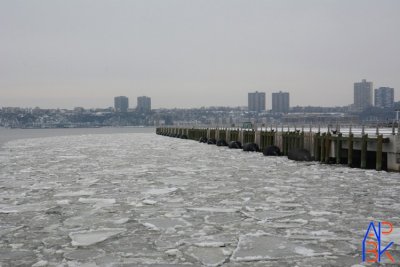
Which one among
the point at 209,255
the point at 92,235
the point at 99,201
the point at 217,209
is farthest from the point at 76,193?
the point at 209,255

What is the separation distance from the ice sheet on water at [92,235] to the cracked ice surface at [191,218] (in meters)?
0.02

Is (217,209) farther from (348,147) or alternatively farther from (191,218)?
(348,147)

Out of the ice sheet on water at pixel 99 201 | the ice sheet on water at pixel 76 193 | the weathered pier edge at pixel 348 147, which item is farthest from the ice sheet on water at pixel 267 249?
the weathered pier edge at pixel 348 147

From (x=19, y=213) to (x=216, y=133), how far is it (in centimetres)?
3903

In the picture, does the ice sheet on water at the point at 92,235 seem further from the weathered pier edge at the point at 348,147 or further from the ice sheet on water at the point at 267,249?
the weathered pier edge at the point at 348,147

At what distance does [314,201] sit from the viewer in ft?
39.5

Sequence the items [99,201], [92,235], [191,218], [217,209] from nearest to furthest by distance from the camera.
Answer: [92,235] < [191,218] < [217,209] < [99,201]

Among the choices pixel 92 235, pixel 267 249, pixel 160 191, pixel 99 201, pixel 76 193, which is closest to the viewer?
pixel 267 249

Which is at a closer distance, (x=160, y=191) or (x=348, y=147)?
(x=160, y=191)

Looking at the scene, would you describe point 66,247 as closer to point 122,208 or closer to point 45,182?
point 122,208

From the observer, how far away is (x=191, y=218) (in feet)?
32.5

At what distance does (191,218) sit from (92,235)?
2338mm

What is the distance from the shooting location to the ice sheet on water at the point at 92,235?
313 inches

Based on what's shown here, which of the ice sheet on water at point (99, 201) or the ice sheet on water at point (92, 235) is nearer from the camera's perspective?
the ice sheet on water at point (92, 235)
